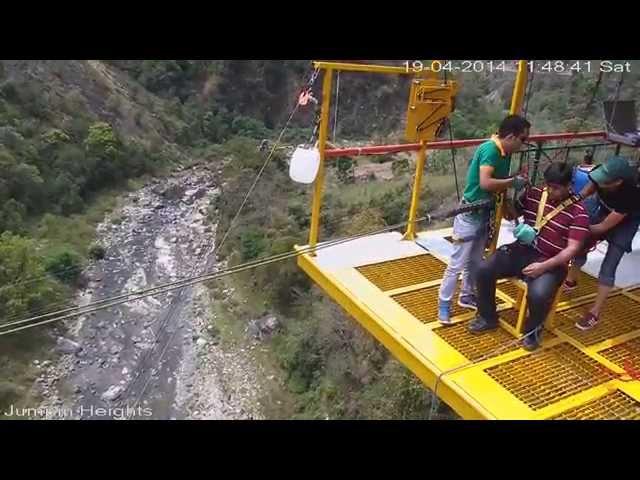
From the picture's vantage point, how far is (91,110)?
26.6 m

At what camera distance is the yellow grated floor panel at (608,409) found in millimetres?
3021

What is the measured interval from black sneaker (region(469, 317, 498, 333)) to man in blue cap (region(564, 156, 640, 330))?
0.67 meters

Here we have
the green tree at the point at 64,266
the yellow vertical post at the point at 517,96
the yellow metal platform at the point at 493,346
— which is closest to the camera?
the yellow metal platform at the point at 493,346

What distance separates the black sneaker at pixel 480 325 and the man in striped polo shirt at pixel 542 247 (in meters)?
0.18

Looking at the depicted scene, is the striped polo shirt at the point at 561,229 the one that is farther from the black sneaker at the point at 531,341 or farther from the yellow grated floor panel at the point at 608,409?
the yellow grated floor panel at the point at 608,409

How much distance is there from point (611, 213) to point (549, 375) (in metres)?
1.16

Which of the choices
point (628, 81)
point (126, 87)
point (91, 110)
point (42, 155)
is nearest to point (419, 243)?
point (628, 81)

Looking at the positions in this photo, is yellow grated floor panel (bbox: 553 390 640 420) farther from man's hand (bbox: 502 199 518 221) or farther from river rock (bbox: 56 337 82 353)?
river rock (bbox: 56 337 82 353)

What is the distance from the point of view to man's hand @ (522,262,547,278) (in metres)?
3.27

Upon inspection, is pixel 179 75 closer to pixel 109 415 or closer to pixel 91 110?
pixel 91 110

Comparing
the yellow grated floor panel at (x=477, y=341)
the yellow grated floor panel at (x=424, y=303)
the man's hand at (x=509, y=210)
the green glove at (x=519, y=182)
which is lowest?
the yellow grated floor panel at (x=424, y=303)

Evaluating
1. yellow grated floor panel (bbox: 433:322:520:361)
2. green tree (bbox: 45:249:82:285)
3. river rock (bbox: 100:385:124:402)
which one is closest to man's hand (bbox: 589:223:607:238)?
yellow grated floor panel (bbox: 433:322:520:361)

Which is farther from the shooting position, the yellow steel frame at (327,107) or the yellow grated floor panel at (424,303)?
the yellow grated floor panel at (424,303)

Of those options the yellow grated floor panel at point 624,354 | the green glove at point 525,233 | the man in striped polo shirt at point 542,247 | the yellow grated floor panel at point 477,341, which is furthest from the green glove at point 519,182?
the yellow grated floor panel at point 624,354
